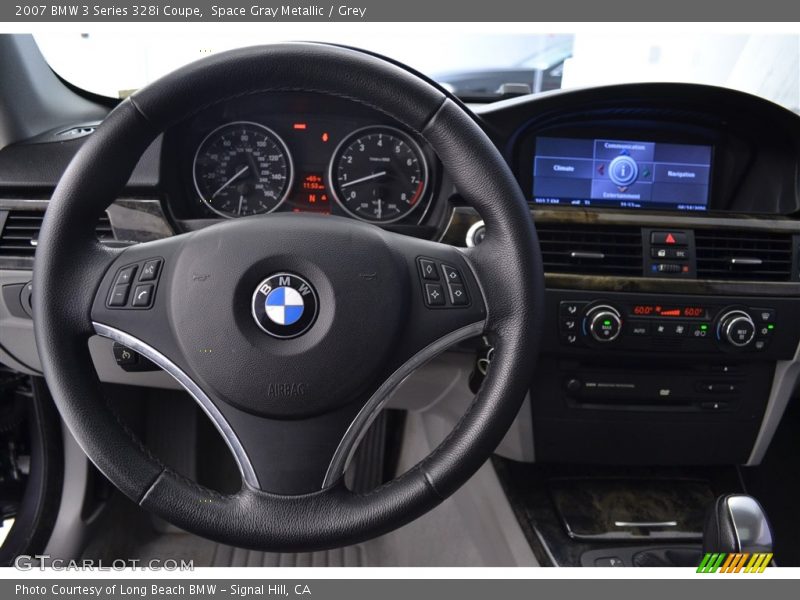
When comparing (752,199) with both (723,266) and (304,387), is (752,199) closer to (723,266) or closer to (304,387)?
(723,266)

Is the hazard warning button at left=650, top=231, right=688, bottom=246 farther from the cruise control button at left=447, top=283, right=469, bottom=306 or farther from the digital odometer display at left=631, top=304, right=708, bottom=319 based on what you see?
the cruise control button at left=447, top=283, right=469, bottom=306

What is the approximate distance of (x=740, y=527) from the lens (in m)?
1.10

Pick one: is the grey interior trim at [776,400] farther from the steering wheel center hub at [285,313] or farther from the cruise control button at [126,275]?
the cruise control button at [126,275]

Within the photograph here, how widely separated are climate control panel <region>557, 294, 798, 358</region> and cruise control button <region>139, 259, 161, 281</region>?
31.0 inches

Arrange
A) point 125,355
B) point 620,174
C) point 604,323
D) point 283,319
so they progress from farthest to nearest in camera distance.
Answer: point 620,174, point 604,323, point 125,355, point 283,319

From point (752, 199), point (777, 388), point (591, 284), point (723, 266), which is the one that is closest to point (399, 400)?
point (591, 284)

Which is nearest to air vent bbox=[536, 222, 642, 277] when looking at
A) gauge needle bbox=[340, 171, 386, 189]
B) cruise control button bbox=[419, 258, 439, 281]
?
gauge needle bbox=[340, 171, 386, 189]

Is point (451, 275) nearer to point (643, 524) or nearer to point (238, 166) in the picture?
point (238, 166)

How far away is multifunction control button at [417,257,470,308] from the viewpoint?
3.03ft

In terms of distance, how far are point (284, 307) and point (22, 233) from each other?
2.57 ft

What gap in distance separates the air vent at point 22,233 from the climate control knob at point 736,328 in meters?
1.30

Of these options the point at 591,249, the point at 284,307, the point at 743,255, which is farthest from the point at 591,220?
the point at 284,307

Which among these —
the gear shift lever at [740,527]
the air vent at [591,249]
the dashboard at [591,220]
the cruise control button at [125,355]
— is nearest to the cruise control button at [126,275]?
the cruise control button at [125,355]

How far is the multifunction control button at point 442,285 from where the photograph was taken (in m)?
0.92
